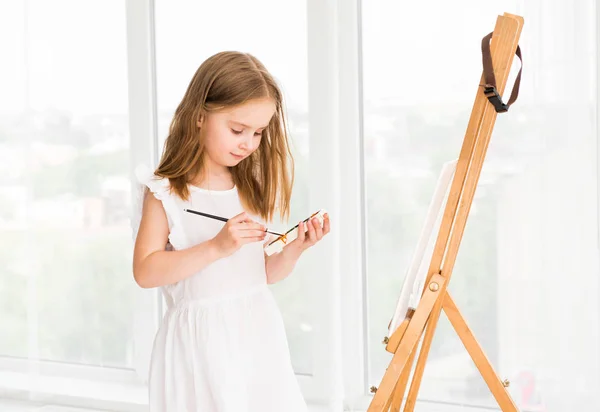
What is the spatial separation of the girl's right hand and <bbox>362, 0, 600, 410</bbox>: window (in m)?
1.03

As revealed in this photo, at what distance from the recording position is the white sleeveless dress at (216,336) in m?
1.82

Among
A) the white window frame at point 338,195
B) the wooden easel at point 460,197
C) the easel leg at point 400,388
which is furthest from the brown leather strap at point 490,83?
the white window frame at point 338,195

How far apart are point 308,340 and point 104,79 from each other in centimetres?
137

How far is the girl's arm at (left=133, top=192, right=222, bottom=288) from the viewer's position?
1.77 metres

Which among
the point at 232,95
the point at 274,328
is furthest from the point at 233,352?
the point at 232,95

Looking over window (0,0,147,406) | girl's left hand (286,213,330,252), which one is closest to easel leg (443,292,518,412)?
girl's left hand (286,213,330,252)

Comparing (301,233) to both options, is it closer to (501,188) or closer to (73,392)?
(501,188)

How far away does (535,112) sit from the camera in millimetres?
2359

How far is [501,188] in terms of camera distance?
2.52 metres

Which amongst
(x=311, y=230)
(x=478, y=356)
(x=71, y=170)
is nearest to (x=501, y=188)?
(x=478, y=356)

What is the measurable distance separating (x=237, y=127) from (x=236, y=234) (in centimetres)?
26

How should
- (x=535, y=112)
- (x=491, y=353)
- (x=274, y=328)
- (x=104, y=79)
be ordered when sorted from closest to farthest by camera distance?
(x=274, y=328)
(x=535, y=112)
(x=491, y=353)
(x=104, y=79)

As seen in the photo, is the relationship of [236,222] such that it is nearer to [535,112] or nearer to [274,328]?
[274,328]

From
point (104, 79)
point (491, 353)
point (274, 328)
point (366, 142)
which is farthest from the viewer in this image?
point (104, 79)
